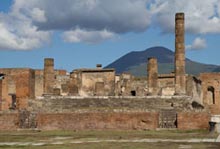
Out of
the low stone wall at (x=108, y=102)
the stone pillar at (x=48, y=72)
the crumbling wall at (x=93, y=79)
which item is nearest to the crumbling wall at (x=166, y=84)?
the crumbling wall at (x=93, y=79)

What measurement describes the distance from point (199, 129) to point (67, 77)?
2575cm

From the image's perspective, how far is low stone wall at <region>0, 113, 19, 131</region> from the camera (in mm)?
25672

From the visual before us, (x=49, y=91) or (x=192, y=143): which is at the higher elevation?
(x=49, y=91)

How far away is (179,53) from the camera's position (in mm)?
35812

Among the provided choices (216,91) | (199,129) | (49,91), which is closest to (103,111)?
(199,129)

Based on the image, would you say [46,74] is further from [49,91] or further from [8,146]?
[8,146]

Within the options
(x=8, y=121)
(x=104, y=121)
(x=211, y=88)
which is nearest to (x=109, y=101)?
(x=104, y=121)

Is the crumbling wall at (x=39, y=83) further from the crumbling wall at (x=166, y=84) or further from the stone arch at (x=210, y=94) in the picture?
the stone arch at (x=210, y=94)

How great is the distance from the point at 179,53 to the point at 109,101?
7.47 m

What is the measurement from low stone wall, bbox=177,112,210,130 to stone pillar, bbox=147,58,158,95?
48.4 ft

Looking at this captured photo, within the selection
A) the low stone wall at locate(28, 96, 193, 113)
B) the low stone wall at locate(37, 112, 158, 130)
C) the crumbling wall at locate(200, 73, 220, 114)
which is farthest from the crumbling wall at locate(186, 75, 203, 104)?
the low stone wall at locate(37, 112, 158, 130)

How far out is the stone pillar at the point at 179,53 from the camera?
3531 centimetres

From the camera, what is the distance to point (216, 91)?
49.0 metres

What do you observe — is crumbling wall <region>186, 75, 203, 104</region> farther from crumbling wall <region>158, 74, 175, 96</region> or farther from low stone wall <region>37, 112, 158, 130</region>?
low stone wall <region>37, 112, 158, 130</region>
